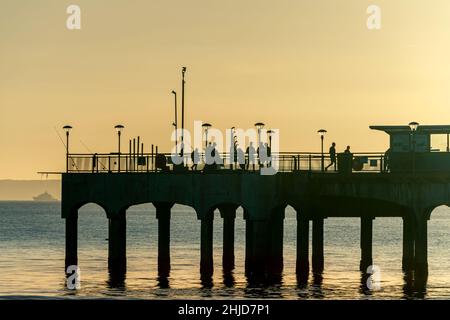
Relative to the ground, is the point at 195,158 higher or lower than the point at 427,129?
lower

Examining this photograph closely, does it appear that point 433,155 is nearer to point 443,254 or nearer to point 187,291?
point 187,291

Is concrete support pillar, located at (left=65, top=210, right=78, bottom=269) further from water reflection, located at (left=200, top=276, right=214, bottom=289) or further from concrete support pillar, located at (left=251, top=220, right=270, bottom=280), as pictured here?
concrete support pillar, located at (left=251, top=220, right=270, bottom=280)

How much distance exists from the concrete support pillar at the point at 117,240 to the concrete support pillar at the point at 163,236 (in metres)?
5.31

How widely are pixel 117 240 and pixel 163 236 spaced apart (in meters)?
6.72

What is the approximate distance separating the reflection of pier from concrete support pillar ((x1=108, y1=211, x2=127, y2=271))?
2.5 inches

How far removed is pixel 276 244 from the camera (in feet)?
292

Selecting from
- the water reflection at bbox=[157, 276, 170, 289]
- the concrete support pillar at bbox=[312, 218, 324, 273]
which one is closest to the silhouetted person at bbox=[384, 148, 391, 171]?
the concrete support pillar at bbox=[312, 218, 324, 273]

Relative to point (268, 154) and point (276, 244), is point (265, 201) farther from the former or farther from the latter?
point (276, 244)

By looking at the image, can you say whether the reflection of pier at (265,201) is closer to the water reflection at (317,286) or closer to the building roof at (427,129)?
the water reflection at (317,286)

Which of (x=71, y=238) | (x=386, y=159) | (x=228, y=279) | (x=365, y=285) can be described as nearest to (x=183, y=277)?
(x=228, y=279)

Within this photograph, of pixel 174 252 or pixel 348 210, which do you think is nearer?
pixel 348 210

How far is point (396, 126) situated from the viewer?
271ft
